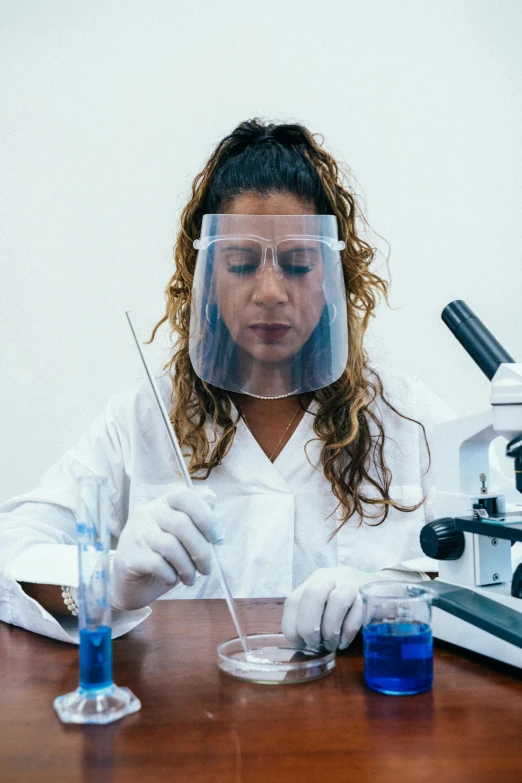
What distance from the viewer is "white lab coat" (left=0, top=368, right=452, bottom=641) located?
153 centimetres

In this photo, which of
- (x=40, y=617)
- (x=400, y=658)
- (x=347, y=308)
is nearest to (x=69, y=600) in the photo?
(x=40, y=617)

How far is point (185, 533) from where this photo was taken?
3.04 ft

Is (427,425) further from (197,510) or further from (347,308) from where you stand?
(197,510)

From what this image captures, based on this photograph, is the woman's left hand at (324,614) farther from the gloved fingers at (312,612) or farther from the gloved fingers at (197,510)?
the gloved fingers at (197,510)

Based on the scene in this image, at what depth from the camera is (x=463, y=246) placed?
239cm

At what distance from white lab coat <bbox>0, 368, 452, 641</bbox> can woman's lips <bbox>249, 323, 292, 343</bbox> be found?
1.11ft

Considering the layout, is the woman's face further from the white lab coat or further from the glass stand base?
the glass stand base

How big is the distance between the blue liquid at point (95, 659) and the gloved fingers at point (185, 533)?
169 mm

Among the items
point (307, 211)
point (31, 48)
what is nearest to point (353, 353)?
point (307, 211)

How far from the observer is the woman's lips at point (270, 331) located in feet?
4.40

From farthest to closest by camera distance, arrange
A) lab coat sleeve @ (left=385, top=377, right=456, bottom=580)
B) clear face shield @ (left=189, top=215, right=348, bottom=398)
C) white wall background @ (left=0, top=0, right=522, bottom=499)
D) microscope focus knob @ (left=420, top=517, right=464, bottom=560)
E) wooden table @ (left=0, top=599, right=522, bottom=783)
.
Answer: white wall background @ (left=0, top=0, right=522, bottom=499) < lab coat sleeve @ (left=385, top=377, right=456, bottom=580) < clear face shield @ (left=189, top=215, right=348, bottom=398) < microscope focus knob @ (left=420, top=517, right=464, bottom=560) < wooden table @ (left=0, top=599, right=522, bottom=783)

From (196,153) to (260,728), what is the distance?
1.99 meters

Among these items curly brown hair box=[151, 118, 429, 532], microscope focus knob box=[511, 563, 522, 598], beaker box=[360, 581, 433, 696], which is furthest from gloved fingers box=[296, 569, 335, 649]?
curly brown hair box=[151, 118, 429, 532]

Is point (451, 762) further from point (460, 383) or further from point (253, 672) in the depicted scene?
point (460, 383)
